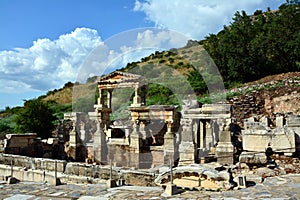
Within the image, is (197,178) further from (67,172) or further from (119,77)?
(119,77)

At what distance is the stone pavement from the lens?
6570mm

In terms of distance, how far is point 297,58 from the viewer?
1265 inches

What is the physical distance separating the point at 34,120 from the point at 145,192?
17091 millimetres

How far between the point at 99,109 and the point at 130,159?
4095mm

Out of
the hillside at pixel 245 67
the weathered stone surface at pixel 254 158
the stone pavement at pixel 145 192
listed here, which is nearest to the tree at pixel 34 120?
the hillside at pixel 245 67

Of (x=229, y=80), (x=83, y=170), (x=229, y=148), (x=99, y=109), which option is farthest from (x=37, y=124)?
(x=229, y=80)

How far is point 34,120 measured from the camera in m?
22.4

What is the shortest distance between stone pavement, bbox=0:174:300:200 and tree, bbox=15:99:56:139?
14.2 m

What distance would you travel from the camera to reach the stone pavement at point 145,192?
657 cm

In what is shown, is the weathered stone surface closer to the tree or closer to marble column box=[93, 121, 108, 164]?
marble column box=[93, 121, 108, 164]

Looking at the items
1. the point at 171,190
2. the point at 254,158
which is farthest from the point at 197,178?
the point at 254,158

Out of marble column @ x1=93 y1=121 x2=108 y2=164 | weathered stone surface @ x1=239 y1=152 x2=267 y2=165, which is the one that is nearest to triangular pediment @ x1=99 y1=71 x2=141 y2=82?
marble column @ x1=93 y1=121 x2=108 y2=164

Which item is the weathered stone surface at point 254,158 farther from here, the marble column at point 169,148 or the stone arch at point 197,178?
the marble column at point 169,148

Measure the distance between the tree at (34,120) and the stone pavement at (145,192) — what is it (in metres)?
14.2
